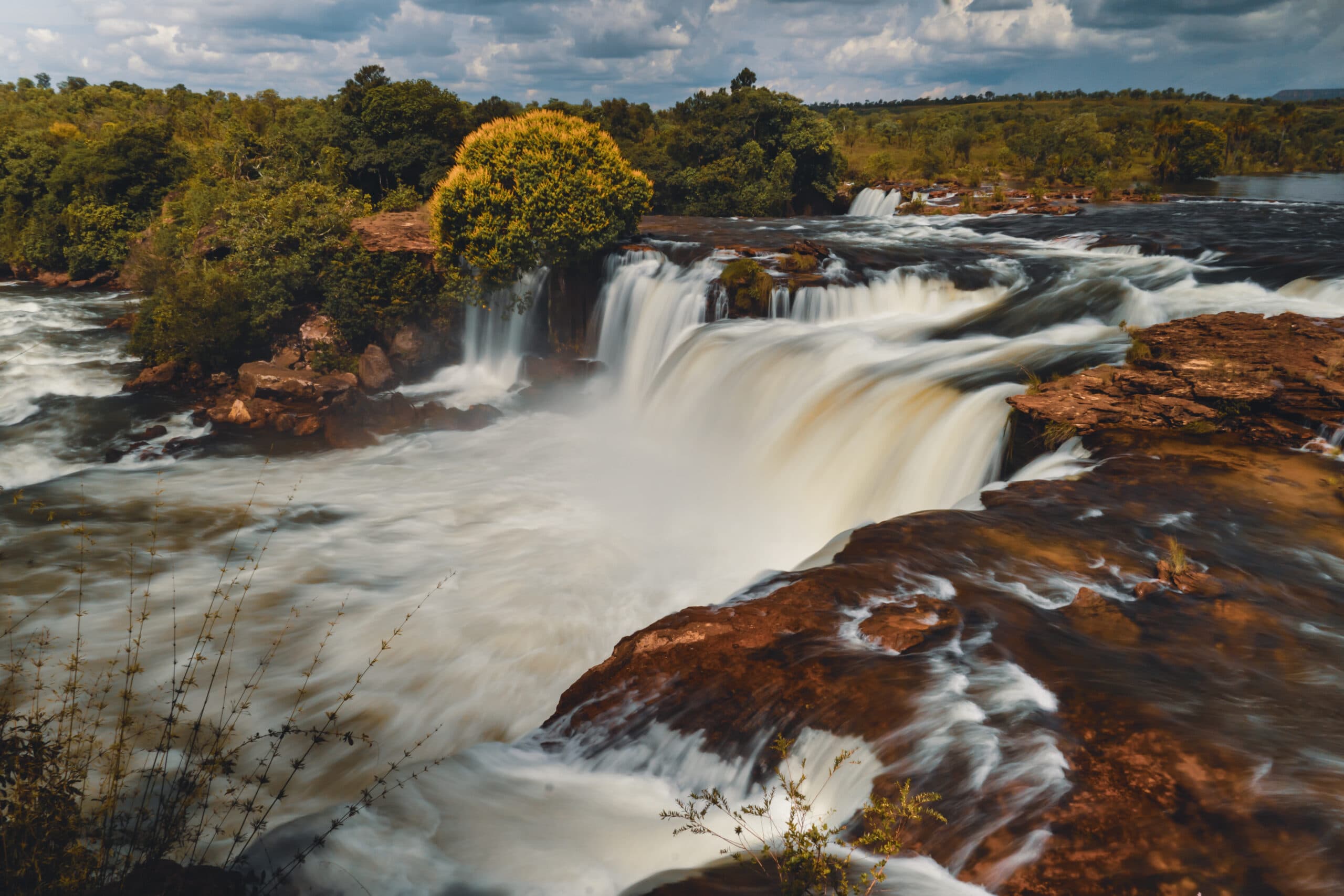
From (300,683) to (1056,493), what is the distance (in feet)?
37.0

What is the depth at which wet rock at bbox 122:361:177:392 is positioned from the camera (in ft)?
81.9

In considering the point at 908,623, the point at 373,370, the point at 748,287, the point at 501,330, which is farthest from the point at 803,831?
the point at 501,330

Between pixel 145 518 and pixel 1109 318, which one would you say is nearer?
pixel 145 518

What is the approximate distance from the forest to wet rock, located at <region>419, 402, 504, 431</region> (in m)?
5.10

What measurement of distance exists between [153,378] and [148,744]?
20489 millimetres

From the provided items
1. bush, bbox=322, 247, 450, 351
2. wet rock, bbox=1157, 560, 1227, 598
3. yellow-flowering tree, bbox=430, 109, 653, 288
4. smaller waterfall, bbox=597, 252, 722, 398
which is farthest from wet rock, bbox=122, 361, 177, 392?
wet rock, bbox=1157, 560, 1227, 598

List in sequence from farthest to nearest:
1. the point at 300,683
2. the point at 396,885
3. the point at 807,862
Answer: the point at 300,683, the point at 396,885, the point at 807,862

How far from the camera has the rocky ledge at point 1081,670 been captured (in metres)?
5.12

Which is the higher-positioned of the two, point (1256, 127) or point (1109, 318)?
point (1256, 127)

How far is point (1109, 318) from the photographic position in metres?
18.5

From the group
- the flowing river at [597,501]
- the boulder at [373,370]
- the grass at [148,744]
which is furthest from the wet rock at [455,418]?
the grass at [148,744]

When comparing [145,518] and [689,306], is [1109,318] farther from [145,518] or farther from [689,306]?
[145,518]

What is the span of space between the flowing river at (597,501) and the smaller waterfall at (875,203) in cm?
1602

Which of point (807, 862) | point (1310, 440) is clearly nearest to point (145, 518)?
point (807, 862)
